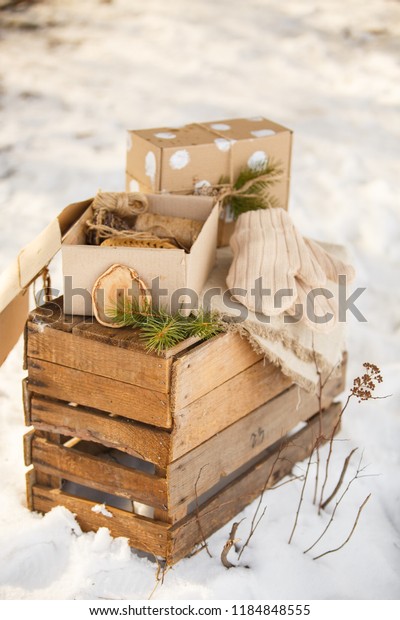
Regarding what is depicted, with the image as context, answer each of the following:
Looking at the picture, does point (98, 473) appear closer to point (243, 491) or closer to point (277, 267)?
point (243, 491)

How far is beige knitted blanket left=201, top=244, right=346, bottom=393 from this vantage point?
86.4 inches

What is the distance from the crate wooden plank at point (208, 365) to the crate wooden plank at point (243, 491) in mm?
271

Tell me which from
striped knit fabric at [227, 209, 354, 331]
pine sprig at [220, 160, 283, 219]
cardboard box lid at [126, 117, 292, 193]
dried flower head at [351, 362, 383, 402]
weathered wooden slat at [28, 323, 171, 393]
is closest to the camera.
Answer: weathered wooden slat at [28, 323, 171, 393]

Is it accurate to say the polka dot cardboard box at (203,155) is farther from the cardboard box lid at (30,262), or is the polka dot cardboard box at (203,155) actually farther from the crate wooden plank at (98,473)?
the crate wooden plank at (98,473)

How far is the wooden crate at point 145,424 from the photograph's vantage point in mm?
2041

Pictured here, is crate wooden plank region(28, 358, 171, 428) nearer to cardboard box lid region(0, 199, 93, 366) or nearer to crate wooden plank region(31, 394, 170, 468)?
crate wooden plank region(31, 394, 170, 468)

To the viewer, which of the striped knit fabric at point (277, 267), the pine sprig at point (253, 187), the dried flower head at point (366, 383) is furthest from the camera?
the pine sprig at point (253, 187)

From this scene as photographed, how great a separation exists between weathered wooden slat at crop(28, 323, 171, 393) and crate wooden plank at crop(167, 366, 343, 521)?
248mm

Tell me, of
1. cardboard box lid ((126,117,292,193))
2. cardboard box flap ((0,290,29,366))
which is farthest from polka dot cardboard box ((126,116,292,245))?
cardboard box flap ((0,290,29,366))

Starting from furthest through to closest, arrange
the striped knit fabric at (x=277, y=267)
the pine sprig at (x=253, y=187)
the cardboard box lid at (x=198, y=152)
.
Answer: the pine sprig at (x=253, y=187) < the cardboard box lid at (x=198, y=152) < the striped knit fabric at (x=277, y=267)

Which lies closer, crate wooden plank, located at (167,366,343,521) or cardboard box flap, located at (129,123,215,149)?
crate wooden plank, located at (167,366,343,521)

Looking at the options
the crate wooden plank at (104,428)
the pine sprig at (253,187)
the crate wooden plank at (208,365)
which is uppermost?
the pine sprig at (253,187)

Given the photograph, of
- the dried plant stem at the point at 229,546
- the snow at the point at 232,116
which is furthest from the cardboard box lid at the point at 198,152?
the dried plant stem at the point at 229,546

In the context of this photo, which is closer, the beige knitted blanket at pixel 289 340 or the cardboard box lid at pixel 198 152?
the beige knitted blanket at pixel 289 340
